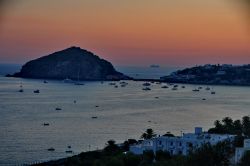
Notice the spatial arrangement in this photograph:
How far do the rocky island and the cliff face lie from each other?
487cm

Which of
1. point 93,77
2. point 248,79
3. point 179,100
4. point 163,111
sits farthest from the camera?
point 93,77

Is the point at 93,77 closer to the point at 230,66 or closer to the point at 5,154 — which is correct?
the point at 230,66

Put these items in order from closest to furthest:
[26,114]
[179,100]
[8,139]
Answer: [8,139]
[26,114]
[179,100]

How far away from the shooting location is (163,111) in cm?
1892

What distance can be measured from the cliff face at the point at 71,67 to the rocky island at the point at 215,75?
4.87m

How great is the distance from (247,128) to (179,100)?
48.7ft

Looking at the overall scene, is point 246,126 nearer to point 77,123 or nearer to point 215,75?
point 77,123

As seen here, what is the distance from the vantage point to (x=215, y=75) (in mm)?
42000

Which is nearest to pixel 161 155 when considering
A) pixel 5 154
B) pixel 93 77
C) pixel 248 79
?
pixel 5 154

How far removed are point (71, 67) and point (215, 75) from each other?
11278 mm

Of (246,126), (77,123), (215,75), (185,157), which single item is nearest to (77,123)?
(77,123)

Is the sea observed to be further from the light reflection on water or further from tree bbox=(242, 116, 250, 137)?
tree bbox=(242, 116, 250, 137)

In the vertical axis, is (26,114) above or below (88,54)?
below

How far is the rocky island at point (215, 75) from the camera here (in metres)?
39.9
